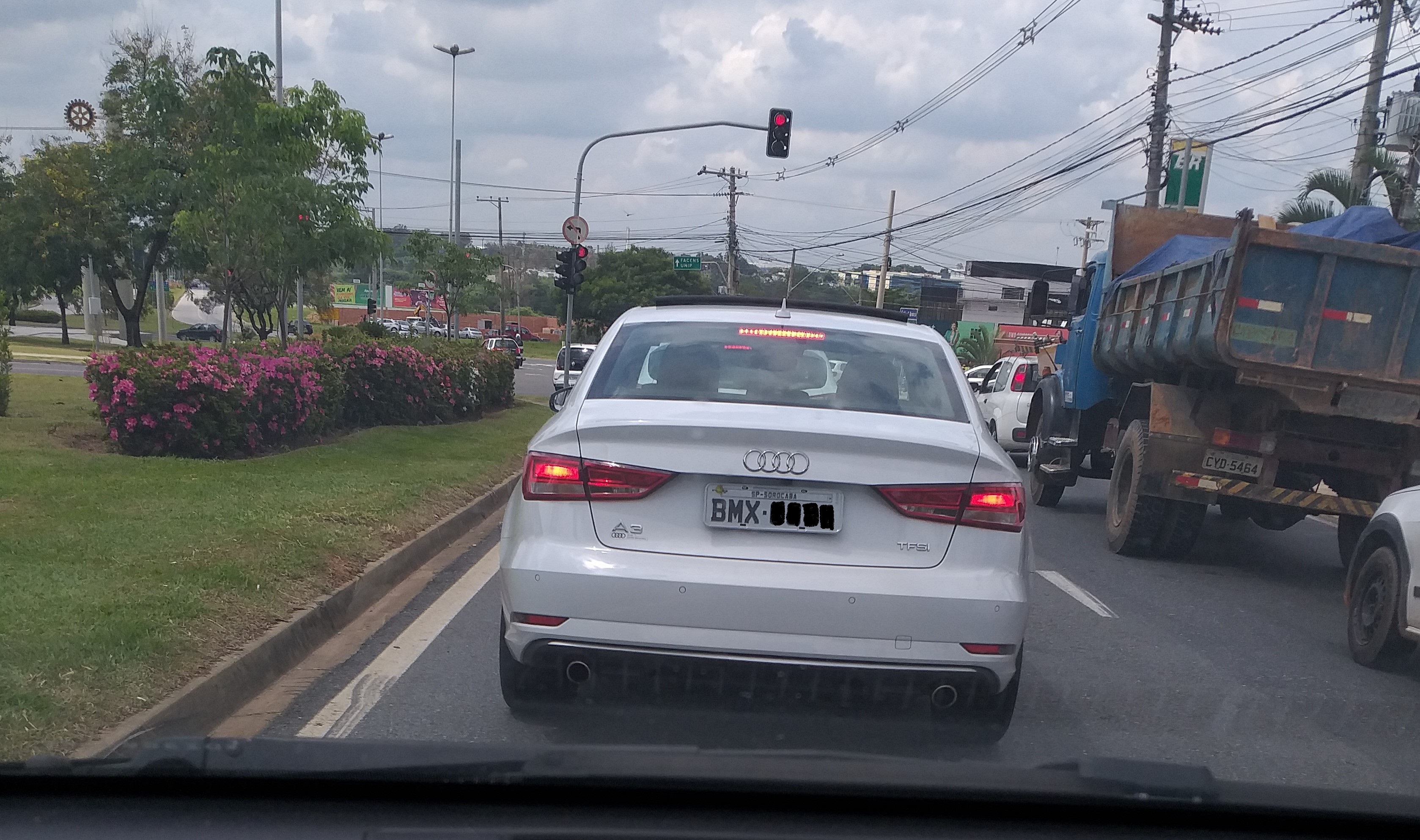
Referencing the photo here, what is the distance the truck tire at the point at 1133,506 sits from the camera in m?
9.49

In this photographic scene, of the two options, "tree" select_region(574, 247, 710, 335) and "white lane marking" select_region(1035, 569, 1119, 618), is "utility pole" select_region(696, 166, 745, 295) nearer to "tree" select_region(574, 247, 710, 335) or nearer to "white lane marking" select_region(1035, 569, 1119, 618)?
"tree" select_region(574, 247, 710, 335)

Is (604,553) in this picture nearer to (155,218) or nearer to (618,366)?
(618,366)

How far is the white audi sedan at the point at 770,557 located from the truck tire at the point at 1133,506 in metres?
5.50

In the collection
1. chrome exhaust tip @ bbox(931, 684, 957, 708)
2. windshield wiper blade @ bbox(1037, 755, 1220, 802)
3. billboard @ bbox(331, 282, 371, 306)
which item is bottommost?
billboard @ bbox(331, 282, 371, 306)

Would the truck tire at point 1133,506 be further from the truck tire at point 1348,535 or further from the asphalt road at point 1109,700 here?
the truck tire at point 1348,535

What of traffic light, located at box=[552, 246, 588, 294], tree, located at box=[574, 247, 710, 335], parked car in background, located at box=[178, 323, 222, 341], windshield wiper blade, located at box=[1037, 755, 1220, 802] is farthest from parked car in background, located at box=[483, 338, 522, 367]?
windshield wiper blade, located at box=[1037, 755, 1220, 802]

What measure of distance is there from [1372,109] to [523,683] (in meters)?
18.9

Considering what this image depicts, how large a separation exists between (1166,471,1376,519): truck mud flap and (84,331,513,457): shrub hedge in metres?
7.99

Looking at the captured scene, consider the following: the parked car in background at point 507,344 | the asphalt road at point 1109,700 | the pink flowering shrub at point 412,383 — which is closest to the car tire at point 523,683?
the asphalt road at point 1109,700

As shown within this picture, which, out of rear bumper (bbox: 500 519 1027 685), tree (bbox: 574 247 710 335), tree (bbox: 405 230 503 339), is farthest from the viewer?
tree (bbox: 574 247 710 335)

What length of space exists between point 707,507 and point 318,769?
5.43 feet

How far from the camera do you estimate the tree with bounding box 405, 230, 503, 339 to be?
27.9 metres

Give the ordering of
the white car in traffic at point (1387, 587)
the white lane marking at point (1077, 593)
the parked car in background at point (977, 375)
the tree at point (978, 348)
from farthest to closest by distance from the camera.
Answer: the tree at point (978, 348) < the parked car in background at point (977, 375) < the white lane marking at point (1077, 593) < the white car in traffic at point (1387, 587)

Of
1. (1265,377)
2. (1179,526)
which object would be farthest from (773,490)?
(1179,526)
